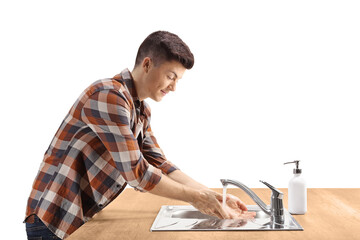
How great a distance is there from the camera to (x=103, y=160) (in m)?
1.67

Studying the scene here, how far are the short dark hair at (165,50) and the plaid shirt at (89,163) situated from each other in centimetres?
19

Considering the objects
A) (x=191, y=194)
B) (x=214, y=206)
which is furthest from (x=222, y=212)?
(x=191, y=194)

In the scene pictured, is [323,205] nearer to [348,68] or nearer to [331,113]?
[331,113]

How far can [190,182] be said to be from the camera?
1.94 metres

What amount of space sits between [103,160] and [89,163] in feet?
0.20

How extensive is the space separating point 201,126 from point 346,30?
4.48 ft

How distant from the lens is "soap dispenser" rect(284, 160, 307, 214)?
166 cm

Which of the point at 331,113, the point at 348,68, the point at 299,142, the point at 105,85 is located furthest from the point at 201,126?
the point at 105,85

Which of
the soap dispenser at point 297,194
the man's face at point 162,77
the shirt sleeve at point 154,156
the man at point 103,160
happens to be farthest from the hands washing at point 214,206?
the man's face at point 162,77

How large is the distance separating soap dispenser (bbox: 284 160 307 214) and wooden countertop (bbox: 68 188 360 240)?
38 millimetres

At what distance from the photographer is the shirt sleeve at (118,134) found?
4.91 feet

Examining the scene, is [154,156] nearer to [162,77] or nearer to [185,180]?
[185,180]

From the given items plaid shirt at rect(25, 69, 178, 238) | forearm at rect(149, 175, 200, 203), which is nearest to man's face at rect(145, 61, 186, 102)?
plaid shirt at rect(25, 69, 178, 238)

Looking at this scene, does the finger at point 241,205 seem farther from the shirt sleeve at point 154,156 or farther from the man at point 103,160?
the shirt sleeve at point 154,156
